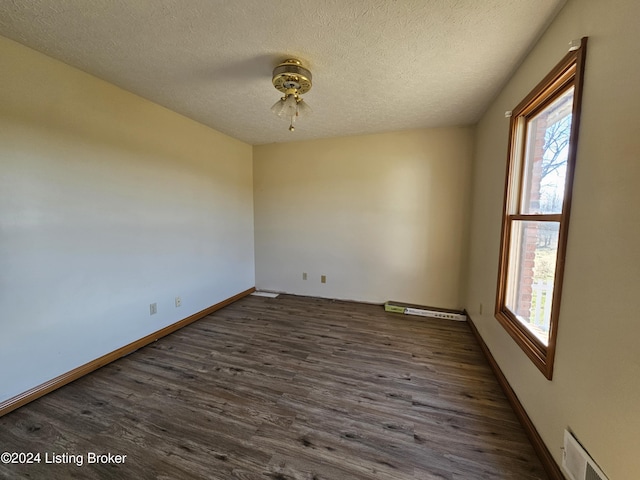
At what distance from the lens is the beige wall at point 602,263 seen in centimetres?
88

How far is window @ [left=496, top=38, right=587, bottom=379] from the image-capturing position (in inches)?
50.4

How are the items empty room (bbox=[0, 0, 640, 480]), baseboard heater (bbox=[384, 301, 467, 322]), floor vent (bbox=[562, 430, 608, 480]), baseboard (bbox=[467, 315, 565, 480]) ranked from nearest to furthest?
floor vent (bbox=[562, 430, 608, 480]) → empty room (bbox=[0, 0, 640, 480]) → baseboard (bbox=[467, 315, 565, 480]) → baseboard heater (bbox=[384, 301, 467, 322])

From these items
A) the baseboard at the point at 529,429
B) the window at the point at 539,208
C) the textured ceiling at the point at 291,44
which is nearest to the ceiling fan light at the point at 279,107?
the textured ceiling at the point at 291,44

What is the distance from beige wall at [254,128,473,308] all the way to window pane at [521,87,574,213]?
1402 mm

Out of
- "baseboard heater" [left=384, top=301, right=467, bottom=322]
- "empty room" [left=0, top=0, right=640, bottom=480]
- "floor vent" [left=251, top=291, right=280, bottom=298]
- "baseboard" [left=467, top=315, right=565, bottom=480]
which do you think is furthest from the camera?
"floor vent" [left=251, top=291, right=280, bottom=298]

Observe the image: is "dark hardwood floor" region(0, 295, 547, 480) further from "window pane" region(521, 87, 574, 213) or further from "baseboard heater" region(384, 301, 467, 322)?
"window pane" region(521, 87, 574, 213)

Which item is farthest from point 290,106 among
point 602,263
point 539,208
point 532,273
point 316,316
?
point 316,316

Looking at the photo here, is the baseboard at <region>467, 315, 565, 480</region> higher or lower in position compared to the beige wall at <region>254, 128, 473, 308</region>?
lower

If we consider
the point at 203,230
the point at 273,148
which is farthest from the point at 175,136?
the point at 273,148

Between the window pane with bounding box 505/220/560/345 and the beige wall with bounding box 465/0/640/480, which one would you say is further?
the window pane with bounding box 505/220/560/345

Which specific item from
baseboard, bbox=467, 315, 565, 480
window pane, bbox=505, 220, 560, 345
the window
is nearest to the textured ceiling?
the window

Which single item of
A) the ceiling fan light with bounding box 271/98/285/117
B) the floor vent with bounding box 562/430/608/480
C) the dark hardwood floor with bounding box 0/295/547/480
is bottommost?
the dark hardwood floor with bounding box 0/295/547/480

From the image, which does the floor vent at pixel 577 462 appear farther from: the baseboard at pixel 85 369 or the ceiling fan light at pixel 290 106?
the baseboard at pixel 85 369

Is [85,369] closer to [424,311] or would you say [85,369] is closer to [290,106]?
[290,106]
